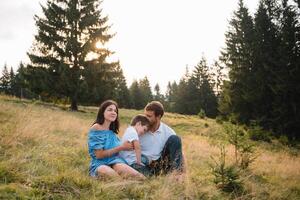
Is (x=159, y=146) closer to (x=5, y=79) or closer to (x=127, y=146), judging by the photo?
(x=127, y=146)

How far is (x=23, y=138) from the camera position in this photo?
6852 millimetres

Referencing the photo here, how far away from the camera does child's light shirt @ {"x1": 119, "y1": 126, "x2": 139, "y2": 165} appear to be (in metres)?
5.66

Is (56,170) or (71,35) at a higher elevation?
(71,35)

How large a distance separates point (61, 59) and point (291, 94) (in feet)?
54.8

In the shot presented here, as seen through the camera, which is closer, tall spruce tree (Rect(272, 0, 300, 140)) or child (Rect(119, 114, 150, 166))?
child (Rect(119, 114, 150, 166))

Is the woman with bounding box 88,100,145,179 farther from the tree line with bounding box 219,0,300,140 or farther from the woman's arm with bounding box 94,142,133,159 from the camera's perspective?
the tree line with bounding box 219,0,300,140

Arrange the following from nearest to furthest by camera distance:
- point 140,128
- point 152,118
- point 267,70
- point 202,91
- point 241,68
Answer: point 140,128, point 152,118, point 267,70, point 241,68, point 202,91

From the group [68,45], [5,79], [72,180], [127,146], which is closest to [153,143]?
[127,146]

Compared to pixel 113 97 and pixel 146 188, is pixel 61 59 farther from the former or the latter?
pixel 146 188

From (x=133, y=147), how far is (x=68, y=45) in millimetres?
19486

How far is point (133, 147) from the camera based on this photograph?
18.5ft

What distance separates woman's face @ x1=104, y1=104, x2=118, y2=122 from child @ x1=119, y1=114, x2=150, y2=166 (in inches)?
12.6

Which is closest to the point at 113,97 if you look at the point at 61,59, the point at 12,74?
the point at 61,59

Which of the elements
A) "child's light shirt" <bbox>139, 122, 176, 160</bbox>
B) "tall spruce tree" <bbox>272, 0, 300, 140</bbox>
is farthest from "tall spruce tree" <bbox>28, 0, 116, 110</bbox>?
"child's light shirt" <bbox>139, 122, 176, 160</bbox>
